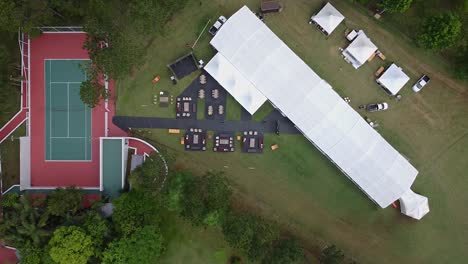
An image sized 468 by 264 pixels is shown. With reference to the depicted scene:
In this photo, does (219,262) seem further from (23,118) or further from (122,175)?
(23,118)

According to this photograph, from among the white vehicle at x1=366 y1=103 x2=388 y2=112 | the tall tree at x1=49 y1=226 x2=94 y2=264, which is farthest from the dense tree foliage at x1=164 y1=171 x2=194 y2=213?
the white vehicle at x1=366 y1=103 x2=388 y2=112

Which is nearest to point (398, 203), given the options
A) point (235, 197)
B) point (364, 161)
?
point (364, 161)

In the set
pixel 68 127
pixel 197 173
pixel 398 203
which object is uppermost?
pixel 68 127

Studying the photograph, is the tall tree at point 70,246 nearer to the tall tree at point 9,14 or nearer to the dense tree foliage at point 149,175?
the dense tree foliage at point 149,175

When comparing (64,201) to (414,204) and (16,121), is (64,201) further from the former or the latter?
(414,204)

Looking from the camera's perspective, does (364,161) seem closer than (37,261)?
No
